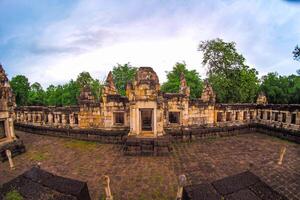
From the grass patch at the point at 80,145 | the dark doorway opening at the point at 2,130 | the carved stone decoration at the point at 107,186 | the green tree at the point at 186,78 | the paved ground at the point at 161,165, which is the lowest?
the grass patch at the point at 80,145

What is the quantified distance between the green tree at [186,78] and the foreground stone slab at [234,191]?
2549 centimetres

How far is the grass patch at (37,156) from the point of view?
9822mm

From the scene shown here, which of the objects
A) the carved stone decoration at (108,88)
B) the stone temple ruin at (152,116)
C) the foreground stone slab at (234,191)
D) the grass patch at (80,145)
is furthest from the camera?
the carved stone decoration at (108,88)

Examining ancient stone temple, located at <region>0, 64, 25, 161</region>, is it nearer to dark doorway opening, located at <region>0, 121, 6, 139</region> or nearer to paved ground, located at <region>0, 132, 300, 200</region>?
dark doorway opening, located at <region>0, 121, 6, 139</region>

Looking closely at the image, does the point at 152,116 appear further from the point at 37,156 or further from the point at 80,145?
the point at 37,156

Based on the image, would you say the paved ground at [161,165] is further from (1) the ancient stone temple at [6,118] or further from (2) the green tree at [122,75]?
(2) the green tree at [122,75]

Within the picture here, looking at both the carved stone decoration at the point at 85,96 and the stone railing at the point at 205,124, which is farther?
the carved stone decoration at the point at 85,96

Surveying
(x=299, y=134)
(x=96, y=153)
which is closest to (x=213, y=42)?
(x=299, y=134)

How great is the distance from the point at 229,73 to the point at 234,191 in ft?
70.4

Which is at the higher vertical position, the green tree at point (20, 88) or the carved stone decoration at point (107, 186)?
the green tree at point (20, 88)

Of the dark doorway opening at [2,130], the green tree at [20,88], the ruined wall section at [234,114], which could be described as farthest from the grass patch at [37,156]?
the green tree at [20,88]

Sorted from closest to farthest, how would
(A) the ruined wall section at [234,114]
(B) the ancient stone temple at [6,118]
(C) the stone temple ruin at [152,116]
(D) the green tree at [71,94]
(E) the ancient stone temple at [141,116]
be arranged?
(B) the ancient stone temple at [6,118] < (C) the stone temple ruin at [152,116] < (E) the ancient stone temple at [141,116] < (A) the ruined wall section at [234,114] < (D) the green tree at [71,94]

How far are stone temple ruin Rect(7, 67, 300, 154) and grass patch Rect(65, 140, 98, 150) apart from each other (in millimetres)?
610

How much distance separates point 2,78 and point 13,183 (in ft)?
34.0
